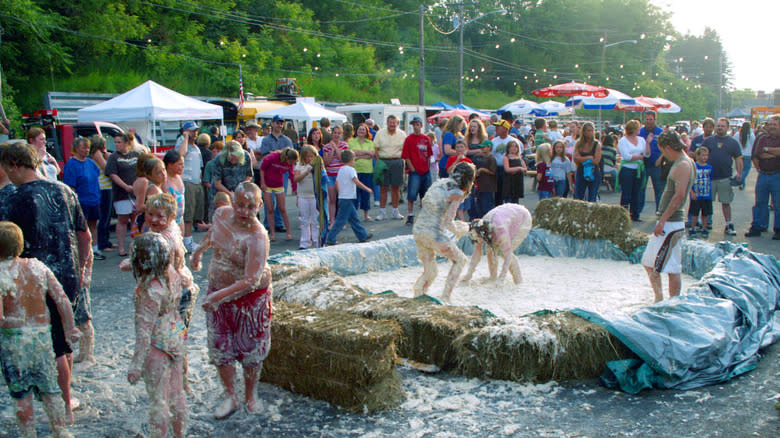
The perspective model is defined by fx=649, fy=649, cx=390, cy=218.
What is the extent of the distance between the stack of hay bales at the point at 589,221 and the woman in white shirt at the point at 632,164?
2708 millimetres

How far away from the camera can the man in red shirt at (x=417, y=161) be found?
11.3 m

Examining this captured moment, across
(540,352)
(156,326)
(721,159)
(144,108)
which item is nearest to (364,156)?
(144,108)

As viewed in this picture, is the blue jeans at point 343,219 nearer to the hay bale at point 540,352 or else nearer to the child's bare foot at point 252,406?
the hay bale at point 540,352

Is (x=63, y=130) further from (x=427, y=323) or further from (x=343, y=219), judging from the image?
(x=427, y=323)

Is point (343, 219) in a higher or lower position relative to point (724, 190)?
lower

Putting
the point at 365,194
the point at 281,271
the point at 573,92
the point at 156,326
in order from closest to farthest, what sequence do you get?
the point at 156,326 < the point at 281,271 < the point at 365,194 < the point at 573,92

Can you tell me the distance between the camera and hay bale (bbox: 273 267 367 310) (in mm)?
5215

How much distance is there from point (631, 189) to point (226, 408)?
30.5ft

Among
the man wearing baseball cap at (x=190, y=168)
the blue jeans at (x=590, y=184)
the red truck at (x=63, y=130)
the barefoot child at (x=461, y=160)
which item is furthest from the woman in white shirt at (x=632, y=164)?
the red truck at (x=63, y=130)

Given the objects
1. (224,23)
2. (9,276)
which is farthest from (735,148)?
(224,23)

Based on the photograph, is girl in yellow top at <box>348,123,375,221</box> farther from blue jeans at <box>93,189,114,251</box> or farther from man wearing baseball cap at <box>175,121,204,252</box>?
blue jeans at <box>93,189,114,251</box>

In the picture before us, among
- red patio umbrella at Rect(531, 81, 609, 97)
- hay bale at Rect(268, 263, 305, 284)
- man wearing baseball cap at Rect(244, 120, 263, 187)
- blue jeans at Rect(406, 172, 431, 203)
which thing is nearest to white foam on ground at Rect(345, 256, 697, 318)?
hay bale at Rect(268, 263, 305, 284)

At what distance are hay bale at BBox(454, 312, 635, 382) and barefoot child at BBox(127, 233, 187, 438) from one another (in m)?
2.00

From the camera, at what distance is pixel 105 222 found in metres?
9.58
